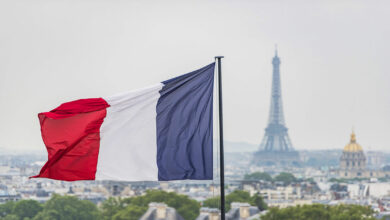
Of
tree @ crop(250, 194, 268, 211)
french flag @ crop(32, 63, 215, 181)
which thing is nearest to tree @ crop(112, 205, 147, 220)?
tree @ crop(250, 194, 268, 211)

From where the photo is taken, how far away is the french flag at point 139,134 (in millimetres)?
12336

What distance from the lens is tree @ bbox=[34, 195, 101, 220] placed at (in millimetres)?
102938

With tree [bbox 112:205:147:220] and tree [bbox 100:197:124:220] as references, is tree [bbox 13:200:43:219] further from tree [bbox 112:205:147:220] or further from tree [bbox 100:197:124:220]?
tree [bbox 112:205:147:220]

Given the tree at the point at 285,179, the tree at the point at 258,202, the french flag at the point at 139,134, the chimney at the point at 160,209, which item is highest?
the tree at the point at 285,179

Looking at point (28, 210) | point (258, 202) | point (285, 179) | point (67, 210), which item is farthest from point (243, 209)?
point (285, 179)

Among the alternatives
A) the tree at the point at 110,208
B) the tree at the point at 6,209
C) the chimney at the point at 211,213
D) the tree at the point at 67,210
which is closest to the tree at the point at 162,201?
the tree at the point at 110,208

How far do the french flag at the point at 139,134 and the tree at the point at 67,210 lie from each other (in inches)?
3575

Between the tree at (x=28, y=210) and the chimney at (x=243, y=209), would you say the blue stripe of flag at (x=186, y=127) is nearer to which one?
the chimney at (x=243, y=209)

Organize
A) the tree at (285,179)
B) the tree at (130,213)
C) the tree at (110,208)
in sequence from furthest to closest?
1. the tree at (285,179)
2. the tree at (110,208)
3. the tree at (130,213)

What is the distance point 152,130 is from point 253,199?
106862 millimetres

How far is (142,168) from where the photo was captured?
12547mm

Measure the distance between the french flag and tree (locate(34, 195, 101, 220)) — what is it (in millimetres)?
90809

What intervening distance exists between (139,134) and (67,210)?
93705 millimetres

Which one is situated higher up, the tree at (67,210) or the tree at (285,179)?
the tree at (285,179)
